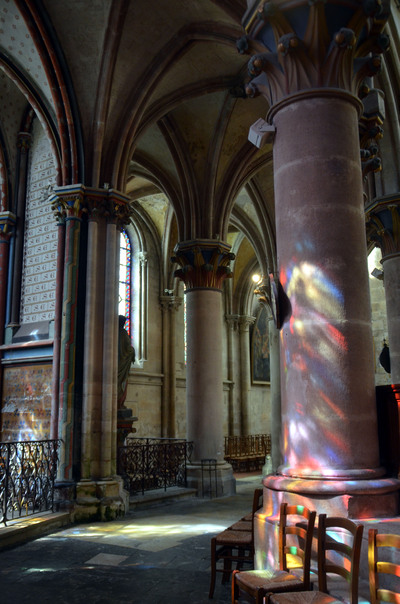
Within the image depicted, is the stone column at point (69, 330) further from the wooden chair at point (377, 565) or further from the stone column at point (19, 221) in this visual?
the wooden chair at point (377, 565)

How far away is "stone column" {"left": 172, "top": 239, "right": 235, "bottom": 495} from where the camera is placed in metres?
11.3

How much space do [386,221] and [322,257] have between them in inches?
242

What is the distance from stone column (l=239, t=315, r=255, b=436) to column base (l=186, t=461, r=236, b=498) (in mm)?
10417

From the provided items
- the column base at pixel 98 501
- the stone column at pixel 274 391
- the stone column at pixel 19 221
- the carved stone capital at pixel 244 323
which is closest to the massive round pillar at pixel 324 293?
the column base at pixel 98 501

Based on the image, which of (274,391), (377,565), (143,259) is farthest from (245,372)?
(377,565)

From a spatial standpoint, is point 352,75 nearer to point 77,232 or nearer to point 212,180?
point 77,232

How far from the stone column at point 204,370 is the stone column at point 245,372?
33.9 ft

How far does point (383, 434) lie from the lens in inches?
165

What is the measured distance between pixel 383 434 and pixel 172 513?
556cm

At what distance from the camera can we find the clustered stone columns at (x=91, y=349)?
8438mm

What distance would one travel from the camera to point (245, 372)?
22.2 metres

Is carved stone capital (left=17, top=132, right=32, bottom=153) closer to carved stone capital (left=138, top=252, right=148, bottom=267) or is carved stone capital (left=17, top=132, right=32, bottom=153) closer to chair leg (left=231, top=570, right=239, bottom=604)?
carved stone capital (left=138, top=252, right=148, bottom=267)

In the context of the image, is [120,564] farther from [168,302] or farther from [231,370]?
[231,370]

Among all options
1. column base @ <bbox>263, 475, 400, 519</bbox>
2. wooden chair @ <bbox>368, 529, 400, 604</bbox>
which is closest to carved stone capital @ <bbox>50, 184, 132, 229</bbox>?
column base @ <bbox>263, 475, 400, 519</bbox>
